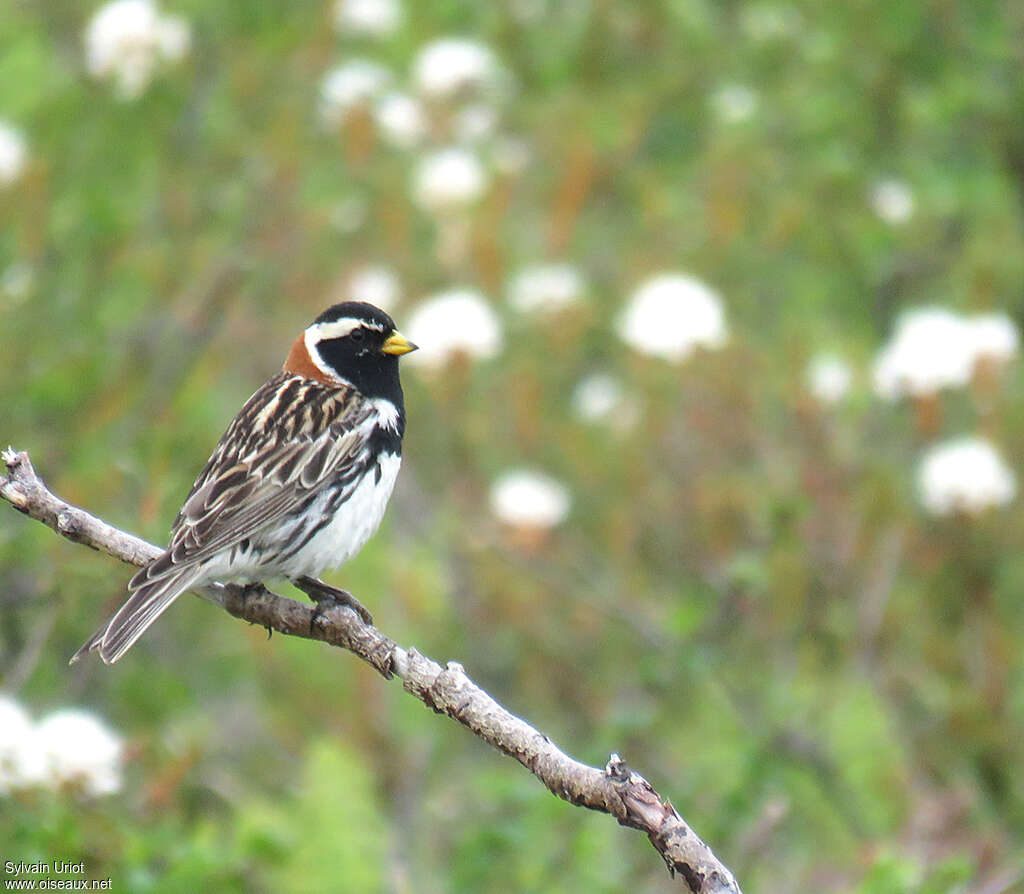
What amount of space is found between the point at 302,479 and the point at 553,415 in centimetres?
435

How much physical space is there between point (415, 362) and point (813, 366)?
2.00 m

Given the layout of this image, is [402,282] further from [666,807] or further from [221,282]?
[666,807]

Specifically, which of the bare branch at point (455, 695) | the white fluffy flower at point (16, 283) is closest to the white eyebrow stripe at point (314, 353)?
the bare branch at point (455, 695)

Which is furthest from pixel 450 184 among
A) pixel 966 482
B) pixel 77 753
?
pixel 77 753

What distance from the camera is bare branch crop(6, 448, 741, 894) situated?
2896 millimetres

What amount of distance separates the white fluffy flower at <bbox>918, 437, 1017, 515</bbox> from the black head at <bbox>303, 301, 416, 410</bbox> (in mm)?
2866

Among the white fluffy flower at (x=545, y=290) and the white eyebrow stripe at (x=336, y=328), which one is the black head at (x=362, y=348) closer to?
the white eyebrow stripe at (x=336, y=328)

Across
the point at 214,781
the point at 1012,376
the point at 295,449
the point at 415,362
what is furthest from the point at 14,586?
the point at 1012,376

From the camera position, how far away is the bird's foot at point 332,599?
4133mm

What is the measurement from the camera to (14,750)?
16.0 feet

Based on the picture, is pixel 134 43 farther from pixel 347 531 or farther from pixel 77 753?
pixel 77 753

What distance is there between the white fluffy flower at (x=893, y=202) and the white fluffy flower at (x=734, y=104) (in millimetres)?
905

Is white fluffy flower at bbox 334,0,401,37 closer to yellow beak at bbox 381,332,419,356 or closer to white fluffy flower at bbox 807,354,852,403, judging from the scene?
white fluffy flower at bbox 807,354,852,403

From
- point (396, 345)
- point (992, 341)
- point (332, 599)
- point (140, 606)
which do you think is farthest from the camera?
point (992, 341)
